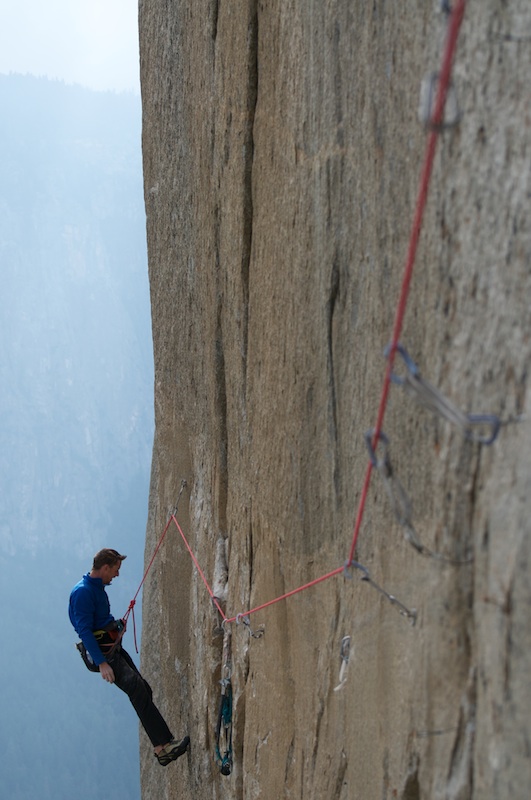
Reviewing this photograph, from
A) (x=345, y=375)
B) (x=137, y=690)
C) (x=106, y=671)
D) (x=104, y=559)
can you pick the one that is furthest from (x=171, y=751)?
(x=345, y=375)

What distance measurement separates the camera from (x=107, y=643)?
18.2 feet

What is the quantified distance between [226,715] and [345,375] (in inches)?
103

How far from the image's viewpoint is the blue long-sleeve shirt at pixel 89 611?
17.4 feet

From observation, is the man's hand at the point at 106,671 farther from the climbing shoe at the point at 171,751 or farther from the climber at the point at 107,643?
the climbing shoe at the point at 171,751

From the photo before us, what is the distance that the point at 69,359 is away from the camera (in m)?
51.1

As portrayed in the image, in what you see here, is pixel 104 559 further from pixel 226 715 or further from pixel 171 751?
pixel 171 751

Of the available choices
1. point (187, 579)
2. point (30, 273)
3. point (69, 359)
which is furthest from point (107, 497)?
point (187, 579)

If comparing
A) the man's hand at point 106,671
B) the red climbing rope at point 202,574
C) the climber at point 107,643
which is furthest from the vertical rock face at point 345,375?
the man's hand at point 106,671

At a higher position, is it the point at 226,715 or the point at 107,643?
the point at 107,643

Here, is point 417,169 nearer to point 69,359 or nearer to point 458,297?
point 458,297

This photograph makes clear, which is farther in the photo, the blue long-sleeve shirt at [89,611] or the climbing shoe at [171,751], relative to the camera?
the climbing shoe at [171,751]

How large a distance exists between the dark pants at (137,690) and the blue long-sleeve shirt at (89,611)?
250 millimetres

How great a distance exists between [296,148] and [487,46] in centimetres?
153

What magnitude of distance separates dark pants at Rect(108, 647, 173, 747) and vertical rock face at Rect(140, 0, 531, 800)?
264 mm
